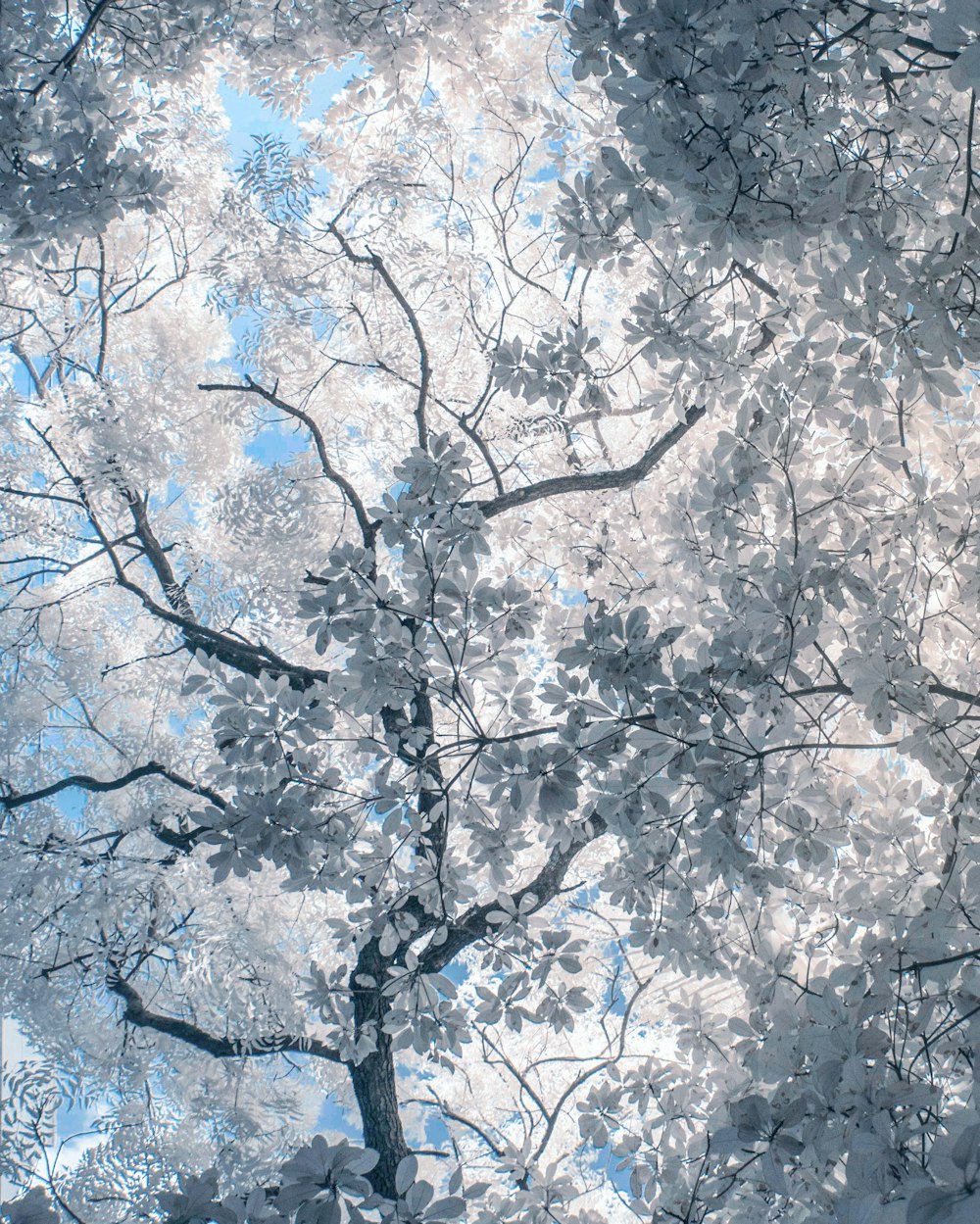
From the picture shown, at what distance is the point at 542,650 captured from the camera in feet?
17.7

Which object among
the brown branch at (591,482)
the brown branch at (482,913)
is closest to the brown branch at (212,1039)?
the brown branch at (482,913)

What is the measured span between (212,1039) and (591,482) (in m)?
3.07

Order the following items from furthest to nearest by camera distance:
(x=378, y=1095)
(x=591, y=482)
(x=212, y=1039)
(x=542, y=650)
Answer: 1. (x=542, y=650)
2. (x=591, y=482)
3. (x=212, y=1039)
4. (x=378, y=1095)

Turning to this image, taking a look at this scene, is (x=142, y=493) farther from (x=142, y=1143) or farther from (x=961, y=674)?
(x=961, y=674)

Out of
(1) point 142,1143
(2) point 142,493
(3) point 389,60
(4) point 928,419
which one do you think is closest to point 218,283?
(2) point 142,493

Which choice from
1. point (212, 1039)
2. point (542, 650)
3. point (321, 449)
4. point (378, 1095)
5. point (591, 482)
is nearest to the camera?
point (378, 1095)

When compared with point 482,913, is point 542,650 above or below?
above

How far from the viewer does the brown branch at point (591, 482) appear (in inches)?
145

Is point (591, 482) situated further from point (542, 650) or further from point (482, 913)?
point (482, 913)

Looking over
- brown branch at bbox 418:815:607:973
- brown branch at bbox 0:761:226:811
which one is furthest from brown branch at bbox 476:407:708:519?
brown branch at bbox 0:761:226:811

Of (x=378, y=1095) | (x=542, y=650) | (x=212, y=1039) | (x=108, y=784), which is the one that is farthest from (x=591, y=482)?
(x=212, y=1039)

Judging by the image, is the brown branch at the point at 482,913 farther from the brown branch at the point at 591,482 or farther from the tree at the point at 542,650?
the brown branch at the point at 591,482

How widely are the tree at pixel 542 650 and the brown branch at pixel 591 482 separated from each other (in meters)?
0.02

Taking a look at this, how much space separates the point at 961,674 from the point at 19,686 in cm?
482
